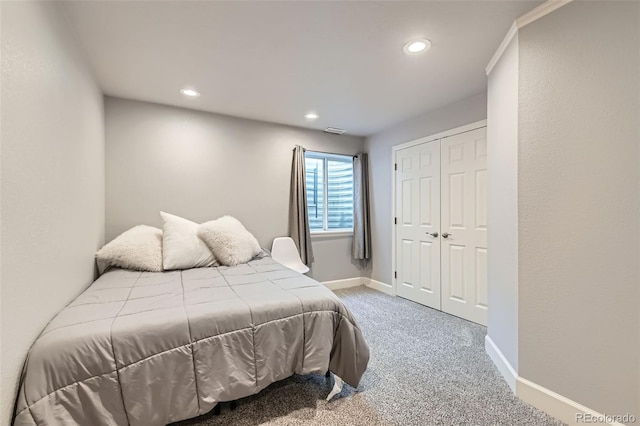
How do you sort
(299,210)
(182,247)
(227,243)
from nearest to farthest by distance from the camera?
(182,247), (227,243), (299,210)

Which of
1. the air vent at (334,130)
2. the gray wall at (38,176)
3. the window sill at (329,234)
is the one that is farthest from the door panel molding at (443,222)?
the gray wall at (38,176)

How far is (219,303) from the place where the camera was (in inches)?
58.2

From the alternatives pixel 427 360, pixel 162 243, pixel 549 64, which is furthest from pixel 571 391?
pixel 162 243

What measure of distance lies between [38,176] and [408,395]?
234cm

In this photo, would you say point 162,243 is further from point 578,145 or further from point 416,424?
point 578,145

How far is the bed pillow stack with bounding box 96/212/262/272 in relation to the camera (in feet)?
7.40

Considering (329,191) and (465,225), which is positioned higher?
(329,191)

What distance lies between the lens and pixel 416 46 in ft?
6.22

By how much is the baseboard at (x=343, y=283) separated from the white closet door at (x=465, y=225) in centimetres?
139

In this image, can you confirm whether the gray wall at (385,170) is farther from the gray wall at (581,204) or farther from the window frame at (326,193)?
the gray wall at (581,204)

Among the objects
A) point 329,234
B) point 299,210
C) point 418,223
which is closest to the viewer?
point 418,223

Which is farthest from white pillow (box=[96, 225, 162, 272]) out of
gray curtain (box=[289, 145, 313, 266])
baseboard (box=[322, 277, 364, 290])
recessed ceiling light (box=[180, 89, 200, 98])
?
baseboard (box=[322, 277, 364, 290])

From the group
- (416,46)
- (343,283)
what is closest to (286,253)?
(343,283)

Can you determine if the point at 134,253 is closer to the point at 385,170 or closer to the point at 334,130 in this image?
the point at 334,130
